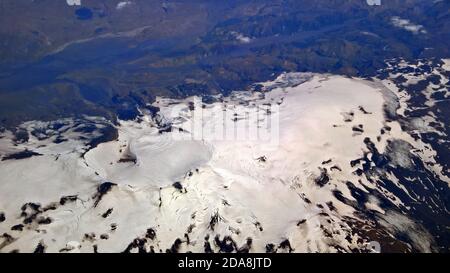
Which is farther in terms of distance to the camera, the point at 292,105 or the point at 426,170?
the point at 292,105

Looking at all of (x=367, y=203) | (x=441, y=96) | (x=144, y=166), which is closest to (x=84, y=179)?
(x=144, y=166)

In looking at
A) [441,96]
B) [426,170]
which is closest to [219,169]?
[426,170]
